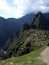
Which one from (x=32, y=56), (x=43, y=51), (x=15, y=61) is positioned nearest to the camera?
(x=15, y=61)

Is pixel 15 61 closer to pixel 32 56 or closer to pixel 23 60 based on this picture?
pixel 23 60

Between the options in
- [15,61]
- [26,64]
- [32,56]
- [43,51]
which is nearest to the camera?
[26,64]

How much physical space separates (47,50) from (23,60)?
35.0ft

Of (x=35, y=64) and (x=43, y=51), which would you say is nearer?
(x=35, y=64)

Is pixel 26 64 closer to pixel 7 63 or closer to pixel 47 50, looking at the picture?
pixel 7 63

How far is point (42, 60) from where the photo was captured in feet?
146

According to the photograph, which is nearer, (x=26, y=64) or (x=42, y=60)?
(x=26, y=64)

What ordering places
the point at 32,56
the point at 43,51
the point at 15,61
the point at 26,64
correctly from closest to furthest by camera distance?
the point at 26,64 < the point at 15,61 < the point at 32,56 < the point at 43,51

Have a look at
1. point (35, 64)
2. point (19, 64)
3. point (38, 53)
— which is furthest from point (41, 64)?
point (38, 53)

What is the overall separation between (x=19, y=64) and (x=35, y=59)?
520 cm

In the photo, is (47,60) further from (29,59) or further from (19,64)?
(19,64)

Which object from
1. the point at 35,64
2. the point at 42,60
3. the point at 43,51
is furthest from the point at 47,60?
the point at 43,51

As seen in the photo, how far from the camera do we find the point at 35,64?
133ft

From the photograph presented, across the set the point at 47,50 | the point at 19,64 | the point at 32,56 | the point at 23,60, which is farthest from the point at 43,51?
the point at 19,64
